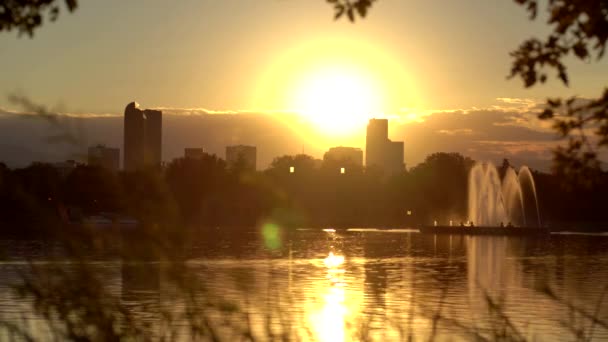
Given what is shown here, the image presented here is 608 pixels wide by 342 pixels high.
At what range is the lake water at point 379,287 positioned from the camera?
984 cm

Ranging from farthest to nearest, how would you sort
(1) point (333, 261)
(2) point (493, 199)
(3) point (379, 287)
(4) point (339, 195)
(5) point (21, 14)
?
(4) point (339, 195) → (2) point (493, 199) → (1) point (333, 261) → (3) point (379, 287) → (5) point (21, 14)

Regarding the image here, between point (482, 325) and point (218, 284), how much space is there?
43.1 ft

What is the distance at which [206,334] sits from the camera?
713 cm

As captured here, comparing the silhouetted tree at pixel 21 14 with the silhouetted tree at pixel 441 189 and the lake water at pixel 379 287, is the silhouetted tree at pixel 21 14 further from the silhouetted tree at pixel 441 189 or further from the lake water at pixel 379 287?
the silhouetted tree at pixel 441 189

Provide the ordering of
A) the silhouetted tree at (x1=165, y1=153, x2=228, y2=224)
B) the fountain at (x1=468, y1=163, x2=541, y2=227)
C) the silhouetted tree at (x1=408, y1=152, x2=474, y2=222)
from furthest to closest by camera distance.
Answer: the silhouetted tree at (x1=408, y1=152, x2=474, y2=222)
the silhouetted tree at (x1=165, y1=153, x2=228, y2=224)
the fountain at (x1=468, y1=163, x2=541, y2=227)

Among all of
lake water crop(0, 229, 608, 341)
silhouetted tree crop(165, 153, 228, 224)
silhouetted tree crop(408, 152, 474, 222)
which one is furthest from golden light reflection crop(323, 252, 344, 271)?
silhouetted tree crop(408, 152, 474, 222)

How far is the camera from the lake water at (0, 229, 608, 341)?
32.3 ft

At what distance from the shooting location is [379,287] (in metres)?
37.3

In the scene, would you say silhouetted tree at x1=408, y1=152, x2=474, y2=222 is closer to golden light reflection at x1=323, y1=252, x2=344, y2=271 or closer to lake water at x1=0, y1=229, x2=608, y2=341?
lake water at x1=0, y1=229, x2=608, y2=341

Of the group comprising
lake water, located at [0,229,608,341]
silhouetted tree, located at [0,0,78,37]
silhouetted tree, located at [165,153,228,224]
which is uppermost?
silhouetted tree, located at [165,153,228,224]

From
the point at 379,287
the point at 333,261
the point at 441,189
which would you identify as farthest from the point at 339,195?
the point at 379,287

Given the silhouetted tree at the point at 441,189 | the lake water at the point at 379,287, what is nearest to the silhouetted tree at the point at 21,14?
the lake water at the point at 379,287

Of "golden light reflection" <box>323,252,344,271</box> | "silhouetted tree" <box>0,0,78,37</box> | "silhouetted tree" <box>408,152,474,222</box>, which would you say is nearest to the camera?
"silhouetted tree" <box>0,0,78,37</box>

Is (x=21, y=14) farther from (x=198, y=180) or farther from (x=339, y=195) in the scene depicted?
(x=339, y=195)
